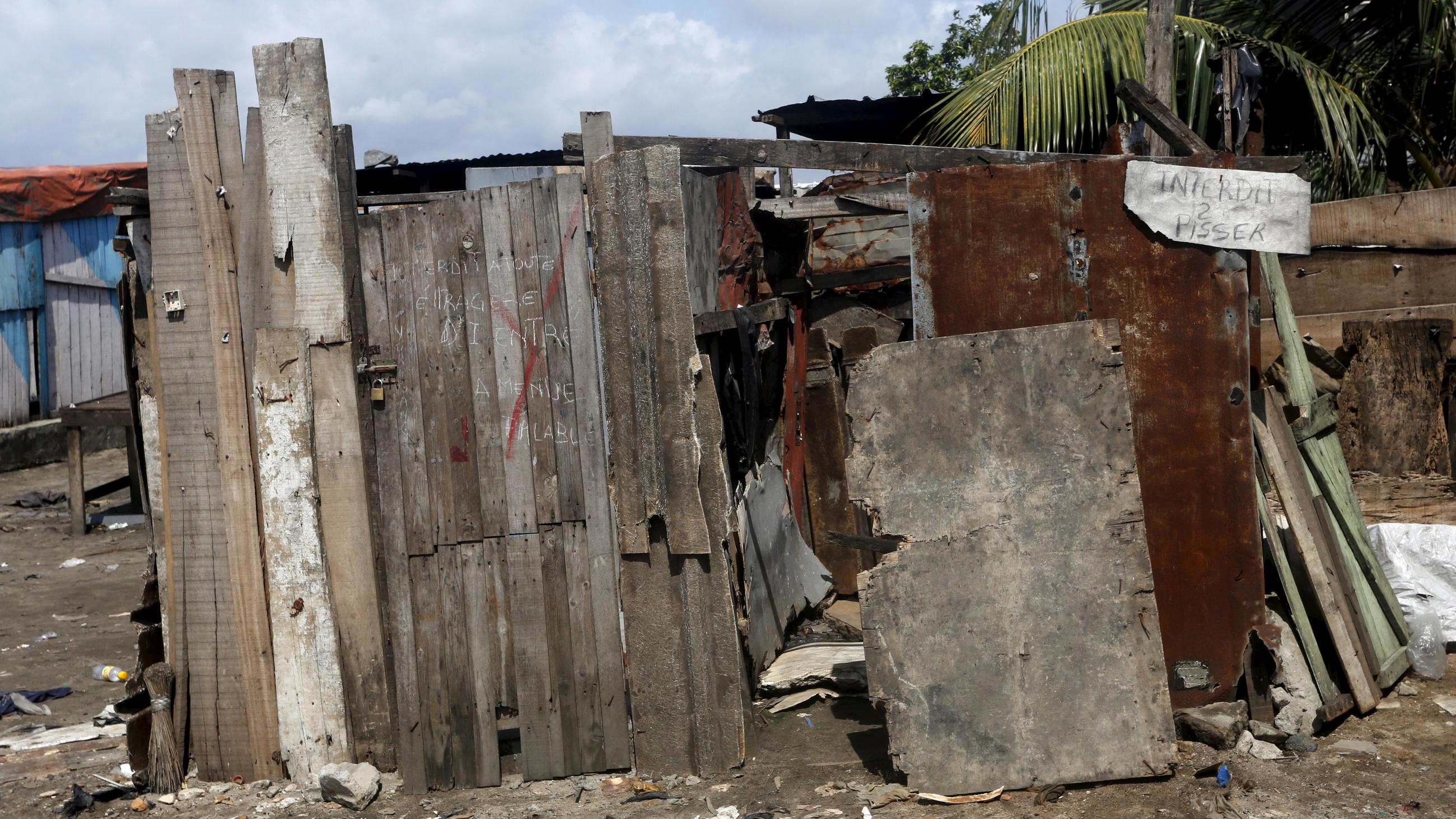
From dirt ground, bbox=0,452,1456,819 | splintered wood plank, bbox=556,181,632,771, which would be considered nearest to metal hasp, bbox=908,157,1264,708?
dirt ground, bbox=0,452,1456,819

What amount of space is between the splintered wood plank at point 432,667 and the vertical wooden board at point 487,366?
0.31m

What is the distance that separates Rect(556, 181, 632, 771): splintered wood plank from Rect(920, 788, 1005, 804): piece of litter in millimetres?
1145

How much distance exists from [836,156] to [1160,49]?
72.9 inches

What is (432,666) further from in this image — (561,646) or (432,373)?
(432,373)

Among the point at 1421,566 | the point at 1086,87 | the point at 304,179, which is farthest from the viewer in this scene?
the point at 1086,87

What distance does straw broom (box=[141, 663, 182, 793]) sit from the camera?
12.8ft

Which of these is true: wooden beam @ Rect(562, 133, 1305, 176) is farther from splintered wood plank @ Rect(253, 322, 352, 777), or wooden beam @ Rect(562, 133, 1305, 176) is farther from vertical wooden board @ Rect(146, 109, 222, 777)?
vertical wooden board @ Rect(146, 109, 222, 777)

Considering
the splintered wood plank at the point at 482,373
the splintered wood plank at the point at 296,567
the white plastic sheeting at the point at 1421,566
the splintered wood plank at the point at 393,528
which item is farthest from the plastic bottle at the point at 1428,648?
the splintered wood plank at the point at 296,567

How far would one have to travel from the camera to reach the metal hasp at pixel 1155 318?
12.5ft

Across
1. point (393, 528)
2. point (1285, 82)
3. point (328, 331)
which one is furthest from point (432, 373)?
point (1285, 82)

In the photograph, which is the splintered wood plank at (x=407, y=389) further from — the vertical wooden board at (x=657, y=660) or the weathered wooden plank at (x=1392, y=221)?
the weathered wooden plank at (x=1392, y=221)

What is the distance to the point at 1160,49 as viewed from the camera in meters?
4.90

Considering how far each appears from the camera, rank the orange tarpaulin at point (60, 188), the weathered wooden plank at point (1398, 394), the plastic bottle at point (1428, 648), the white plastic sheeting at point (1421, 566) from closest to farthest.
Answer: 1. the plastic bottle at point (1428, 648)
2. the white plastic sheeting at point (1421, 566)
3. the weathered wooden plank at point (1398, 394)
4. the orange tarpaulin at point (60, 188)

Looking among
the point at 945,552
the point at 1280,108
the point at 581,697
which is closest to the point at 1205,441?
the point at 945,552
